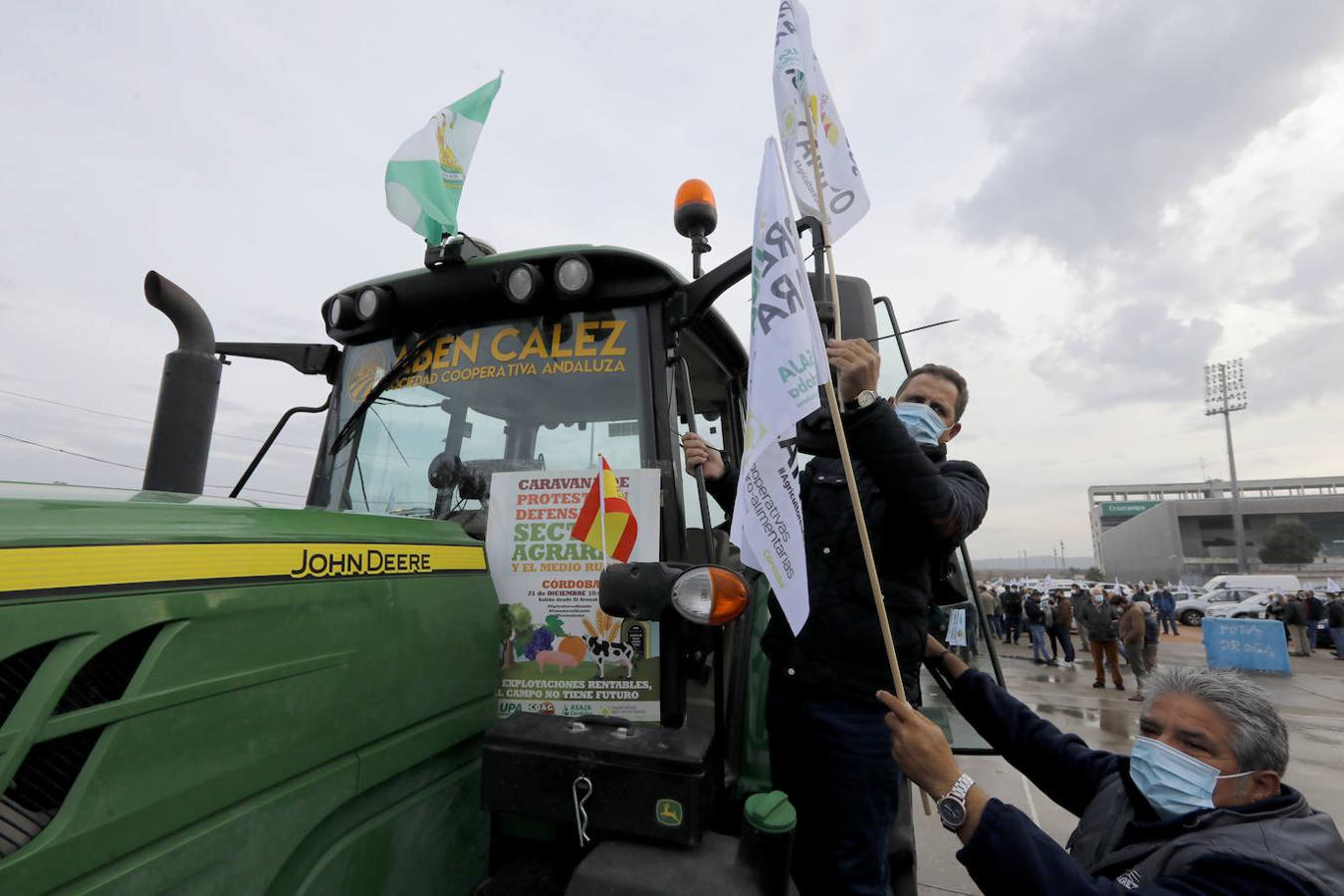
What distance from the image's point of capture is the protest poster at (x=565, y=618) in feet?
5.94

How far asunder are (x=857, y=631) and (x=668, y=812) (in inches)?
27.7

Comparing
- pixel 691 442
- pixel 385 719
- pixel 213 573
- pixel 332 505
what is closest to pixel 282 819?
pixel 385 719

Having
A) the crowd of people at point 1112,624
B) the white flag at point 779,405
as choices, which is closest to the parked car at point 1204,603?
the crowd of people at point 1112,624

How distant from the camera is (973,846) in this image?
4.52 ft

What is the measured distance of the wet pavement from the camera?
417 cm

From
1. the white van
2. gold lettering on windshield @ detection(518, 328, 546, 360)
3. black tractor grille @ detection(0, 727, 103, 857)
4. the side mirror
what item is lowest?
the white van

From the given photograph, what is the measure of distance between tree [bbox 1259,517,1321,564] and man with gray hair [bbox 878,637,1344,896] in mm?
63115

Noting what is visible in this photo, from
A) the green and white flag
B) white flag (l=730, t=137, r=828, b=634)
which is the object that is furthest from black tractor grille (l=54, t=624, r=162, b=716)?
the green and white flag

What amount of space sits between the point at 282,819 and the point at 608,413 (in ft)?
4.23

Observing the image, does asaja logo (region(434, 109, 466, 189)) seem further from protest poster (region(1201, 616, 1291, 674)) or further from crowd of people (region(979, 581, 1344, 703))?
protest poster (region(1201, 616, 1291, 674))

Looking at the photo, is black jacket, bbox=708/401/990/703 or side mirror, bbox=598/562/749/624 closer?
side mirror, bbox=598/562/749/624

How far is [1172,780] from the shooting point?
149 centimetres

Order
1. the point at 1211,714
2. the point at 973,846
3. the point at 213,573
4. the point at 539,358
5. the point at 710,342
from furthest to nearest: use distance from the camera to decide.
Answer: the point at 710,342, the point at 539,358, the point at 1211,714, the point at 973,846, the point at 213,573

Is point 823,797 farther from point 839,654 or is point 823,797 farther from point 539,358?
point 539,358
